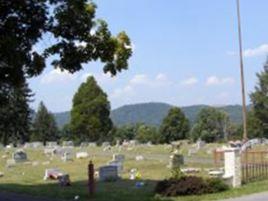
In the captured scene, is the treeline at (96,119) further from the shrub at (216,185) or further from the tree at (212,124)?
the shrub at (216,185)

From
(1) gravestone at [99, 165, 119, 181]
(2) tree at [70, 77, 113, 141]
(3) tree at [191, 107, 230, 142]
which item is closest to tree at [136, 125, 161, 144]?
(3) tree at [191, 107, 230, 142]

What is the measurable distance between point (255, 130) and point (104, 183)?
71688mm

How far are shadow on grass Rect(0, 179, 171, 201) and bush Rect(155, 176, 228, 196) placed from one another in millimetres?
470

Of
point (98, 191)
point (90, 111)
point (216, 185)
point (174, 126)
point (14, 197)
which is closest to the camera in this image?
point (216, 185)

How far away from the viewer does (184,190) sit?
22000 millimetres

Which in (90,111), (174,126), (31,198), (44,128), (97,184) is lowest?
(31,198)

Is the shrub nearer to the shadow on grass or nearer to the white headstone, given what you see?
the white headstone

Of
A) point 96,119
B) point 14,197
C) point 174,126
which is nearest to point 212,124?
point 174,126

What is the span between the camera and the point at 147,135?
125 m

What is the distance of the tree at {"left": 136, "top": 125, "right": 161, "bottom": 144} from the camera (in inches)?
4578

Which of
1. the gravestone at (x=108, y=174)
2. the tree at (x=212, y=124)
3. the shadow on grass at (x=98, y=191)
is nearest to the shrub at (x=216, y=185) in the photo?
the shadow on grass at (x=98, y=191)

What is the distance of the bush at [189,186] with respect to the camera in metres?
22.1

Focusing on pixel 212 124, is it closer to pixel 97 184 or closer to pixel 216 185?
pixel 97 184

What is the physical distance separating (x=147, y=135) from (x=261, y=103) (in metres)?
33.6
